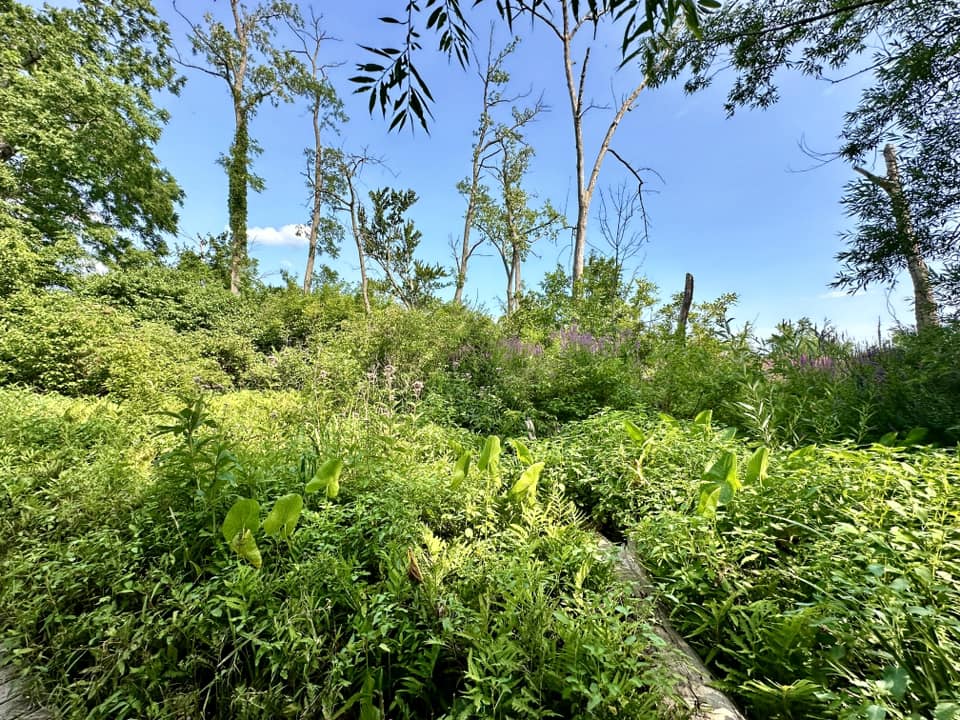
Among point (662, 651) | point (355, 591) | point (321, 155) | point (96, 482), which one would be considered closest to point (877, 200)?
point (662, 651)

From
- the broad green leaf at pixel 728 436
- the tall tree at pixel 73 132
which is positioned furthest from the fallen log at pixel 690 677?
the tall tree at pixel 73 132

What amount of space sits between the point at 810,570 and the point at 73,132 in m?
14.6

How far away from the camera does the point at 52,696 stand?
1.08 metres

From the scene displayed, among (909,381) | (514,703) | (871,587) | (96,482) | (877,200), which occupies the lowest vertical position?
(514,703)

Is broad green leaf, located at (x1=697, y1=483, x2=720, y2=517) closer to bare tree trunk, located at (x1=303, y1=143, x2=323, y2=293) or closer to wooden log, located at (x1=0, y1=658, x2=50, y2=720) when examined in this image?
wooden log, located at (x1=0, y1=658, x2=50, y2=720)

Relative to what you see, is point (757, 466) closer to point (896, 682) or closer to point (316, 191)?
point (896, 682)

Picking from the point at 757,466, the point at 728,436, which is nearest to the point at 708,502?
the point at 757,466

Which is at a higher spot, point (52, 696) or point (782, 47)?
point (782, 47)

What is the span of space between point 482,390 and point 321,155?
15053mm

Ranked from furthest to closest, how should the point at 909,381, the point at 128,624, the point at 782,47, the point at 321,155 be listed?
the point at 321,155 → the point at 782,47 → the point at 909,381 → the point at 128,624

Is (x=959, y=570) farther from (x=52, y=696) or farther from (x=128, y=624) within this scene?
(x=52, y=696)

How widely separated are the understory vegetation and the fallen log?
6cm

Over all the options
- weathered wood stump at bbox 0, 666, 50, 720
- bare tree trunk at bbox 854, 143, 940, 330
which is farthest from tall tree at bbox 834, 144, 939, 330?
weathered wood stump at bbox 0, 666, 50, 720

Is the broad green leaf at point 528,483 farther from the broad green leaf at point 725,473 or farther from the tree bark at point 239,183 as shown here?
the tree bark at point 239,183
